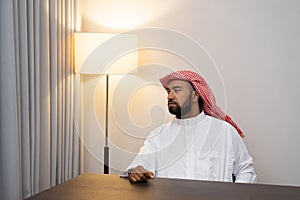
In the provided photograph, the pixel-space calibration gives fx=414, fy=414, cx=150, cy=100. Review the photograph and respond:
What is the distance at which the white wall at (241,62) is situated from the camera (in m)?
2.93

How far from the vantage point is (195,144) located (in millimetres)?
2553

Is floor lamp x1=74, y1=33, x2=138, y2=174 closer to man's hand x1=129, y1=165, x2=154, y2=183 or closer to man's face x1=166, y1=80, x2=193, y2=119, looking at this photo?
man's face x1=166, y1=80, x2=193, y2=119

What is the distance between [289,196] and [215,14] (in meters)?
1.91

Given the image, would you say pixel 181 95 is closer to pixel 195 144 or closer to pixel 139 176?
pixel 195 144

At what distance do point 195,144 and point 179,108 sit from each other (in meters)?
0.24

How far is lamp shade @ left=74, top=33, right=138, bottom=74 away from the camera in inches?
108


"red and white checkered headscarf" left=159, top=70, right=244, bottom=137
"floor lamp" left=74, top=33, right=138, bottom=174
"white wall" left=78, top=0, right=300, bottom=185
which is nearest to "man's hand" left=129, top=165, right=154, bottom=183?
"red and white checkered headscarf" left=159, top=70, right=244, bottom=137

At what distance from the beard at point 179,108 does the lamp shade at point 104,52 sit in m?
0.48

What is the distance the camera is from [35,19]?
97.3 inches

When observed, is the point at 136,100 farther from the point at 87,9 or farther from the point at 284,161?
the point at 284,161

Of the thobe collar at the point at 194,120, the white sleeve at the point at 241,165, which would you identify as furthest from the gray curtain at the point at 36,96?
the white sleeve at the point at 241,165

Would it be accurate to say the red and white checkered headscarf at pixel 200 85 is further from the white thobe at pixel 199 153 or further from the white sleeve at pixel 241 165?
the white sleeve at pixel 241 165

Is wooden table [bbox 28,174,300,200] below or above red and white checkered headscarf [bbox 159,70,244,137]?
below

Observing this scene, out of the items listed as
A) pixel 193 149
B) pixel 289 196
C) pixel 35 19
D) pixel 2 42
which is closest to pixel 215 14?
pixel 193 149
